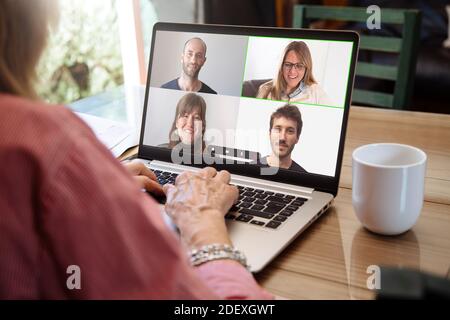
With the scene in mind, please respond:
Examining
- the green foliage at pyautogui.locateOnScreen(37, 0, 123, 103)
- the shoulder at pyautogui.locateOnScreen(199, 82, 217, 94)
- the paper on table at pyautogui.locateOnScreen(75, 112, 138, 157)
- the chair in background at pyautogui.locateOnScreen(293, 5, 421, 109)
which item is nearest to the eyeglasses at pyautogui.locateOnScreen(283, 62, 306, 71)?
the shoulder at pyautogui.locateOnScreen(199, 82, 217, 94)

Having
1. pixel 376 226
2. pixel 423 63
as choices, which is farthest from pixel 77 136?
pixel 423 63

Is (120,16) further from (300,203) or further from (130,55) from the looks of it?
(300,203)

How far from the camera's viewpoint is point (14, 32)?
0.51 meters

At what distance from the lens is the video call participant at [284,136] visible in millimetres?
996

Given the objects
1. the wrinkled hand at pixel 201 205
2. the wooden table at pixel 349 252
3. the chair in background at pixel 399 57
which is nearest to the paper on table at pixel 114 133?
the wrinkled hand at pixel 201 205

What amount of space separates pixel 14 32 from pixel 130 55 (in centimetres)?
201

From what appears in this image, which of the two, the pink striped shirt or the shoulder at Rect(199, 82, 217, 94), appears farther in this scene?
the shoulder at Rect(199, 82, 217, 94)

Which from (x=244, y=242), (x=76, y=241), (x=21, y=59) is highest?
(x=21, y=59)

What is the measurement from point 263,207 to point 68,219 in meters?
0.50

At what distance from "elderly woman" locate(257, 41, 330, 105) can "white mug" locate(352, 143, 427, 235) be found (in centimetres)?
18

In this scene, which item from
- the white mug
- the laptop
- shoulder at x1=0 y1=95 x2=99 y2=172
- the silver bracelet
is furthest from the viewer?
the laptop

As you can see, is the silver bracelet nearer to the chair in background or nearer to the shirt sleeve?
the shirt sleeve

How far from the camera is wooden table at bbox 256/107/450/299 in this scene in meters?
0.73

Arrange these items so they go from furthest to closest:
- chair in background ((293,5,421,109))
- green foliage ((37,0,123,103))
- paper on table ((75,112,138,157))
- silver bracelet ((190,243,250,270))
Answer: green foliage ((37,0,123,103))
chair in background ((293,5,421,109))
paper on table ((75,112,138,157))
silver bracelet ((190,243,250,270))
